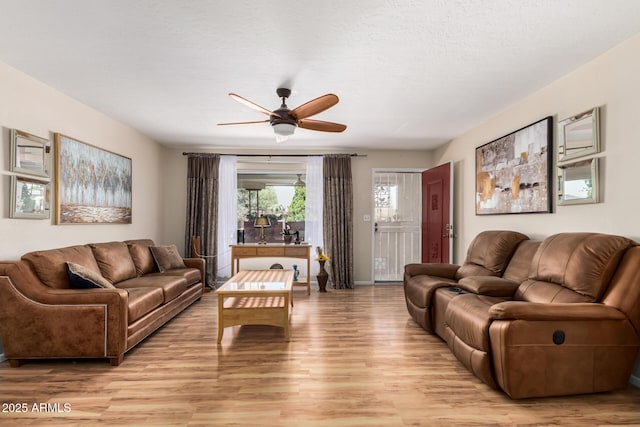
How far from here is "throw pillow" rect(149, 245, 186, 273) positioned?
14.7 feet

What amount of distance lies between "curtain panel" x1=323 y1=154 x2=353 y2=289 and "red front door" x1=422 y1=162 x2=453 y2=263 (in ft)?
4.14

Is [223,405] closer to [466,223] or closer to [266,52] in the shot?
Result: [266,52]

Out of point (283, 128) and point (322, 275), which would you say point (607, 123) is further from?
point (322, 275)

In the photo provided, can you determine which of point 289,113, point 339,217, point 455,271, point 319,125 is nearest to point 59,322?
point 289,113

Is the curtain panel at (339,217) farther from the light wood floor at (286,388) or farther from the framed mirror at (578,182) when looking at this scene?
the framed mirror at (578,182)

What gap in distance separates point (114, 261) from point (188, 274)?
2.87 feet

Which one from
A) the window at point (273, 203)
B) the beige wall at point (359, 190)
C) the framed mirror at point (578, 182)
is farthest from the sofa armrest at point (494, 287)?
the window at point (273, 203)

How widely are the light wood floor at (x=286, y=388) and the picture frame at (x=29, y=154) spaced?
5.24ft

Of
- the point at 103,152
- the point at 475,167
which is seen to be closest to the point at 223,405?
the point at 103,152

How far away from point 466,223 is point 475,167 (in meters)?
0.79

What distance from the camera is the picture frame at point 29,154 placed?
284 centimetres

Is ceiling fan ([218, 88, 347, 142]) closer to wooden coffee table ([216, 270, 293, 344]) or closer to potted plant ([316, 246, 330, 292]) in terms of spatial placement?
wooden coffee table ([216, 270, 293, 344])

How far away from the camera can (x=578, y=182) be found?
284 cm

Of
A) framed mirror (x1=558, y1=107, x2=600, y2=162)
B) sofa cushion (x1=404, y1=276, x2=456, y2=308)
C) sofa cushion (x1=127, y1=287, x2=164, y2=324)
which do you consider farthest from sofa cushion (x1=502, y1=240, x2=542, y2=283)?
sofa cushion (x1=127, y1=287, x2=164, y2=324)
